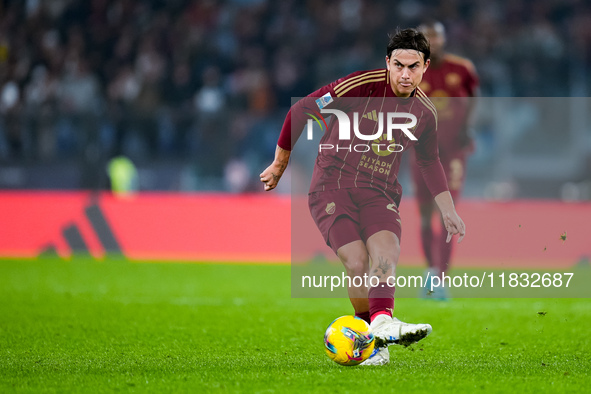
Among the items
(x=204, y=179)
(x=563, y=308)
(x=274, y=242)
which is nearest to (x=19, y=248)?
(x=204, y=179)

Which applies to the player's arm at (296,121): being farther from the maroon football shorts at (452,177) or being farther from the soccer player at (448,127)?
the maroon football shorts at (452,177)

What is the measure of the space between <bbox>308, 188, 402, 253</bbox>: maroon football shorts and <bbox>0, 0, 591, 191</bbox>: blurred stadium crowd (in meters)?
7.15

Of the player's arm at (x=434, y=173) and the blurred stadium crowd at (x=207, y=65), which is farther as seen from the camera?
the blurred stadium crowd at (x=207, y=65)

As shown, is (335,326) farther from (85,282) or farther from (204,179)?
(204,179)

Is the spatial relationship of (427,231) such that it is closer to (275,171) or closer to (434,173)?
(434,173)

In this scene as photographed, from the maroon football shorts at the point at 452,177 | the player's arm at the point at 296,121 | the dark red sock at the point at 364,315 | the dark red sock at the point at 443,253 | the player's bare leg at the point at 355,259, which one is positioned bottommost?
the dark red sock at the point at 443,253

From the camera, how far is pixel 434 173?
4.78m

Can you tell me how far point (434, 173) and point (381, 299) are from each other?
836 mm

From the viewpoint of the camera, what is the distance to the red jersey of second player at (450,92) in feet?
24.6

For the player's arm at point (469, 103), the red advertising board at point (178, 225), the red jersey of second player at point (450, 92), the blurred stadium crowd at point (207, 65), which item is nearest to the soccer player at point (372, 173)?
the red jersey of second player at point (450, 92)

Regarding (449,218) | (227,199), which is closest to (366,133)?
(449,218)

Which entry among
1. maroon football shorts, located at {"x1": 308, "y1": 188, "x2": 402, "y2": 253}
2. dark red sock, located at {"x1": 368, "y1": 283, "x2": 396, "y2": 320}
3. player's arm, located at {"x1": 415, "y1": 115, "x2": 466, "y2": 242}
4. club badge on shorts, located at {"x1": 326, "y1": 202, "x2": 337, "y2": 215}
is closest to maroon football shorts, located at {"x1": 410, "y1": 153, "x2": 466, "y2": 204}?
player's arm, located at {"x1": 415, "y1": 115, "x2": 466, "y2": 242}

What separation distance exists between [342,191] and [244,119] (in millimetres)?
7417

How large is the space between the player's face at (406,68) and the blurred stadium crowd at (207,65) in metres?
7.37
